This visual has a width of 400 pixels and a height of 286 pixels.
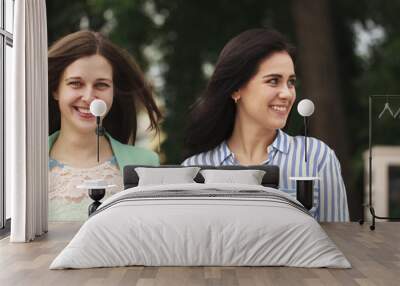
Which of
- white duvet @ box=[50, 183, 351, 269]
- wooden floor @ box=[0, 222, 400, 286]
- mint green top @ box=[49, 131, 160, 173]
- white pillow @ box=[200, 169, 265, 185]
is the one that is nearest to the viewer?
wooden floor @ box=[0, 222, 400, 286]

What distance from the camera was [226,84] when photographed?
6.64 meters

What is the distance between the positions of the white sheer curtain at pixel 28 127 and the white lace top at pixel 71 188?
0.60 m

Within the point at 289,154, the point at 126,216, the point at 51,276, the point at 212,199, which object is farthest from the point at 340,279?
the point at 289,154

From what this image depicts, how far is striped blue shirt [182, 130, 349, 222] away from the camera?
653 cm

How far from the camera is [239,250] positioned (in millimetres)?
4297

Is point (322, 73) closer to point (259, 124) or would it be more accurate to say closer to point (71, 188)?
point (259, 124)

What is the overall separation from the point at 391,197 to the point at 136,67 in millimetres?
3396

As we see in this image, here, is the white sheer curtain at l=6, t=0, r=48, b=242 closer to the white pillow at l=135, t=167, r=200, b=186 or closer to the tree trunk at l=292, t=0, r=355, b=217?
the white pillow at l=135, t=167, r=200, b=186

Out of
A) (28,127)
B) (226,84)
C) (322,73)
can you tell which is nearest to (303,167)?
(226,84)

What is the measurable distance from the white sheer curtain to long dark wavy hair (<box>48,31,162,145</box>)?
59 cm

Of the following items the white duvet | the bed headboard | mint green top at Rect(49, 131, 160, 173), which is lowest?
the white duvet

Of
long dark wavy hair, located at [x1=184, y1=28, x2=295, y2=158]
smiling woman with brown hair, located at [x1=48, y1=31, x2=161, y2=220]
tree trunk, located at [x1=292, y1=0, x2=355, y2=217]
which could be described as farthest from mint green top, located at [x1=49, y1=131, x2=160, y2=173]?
tree trunk, located at [x1=292, y1=0, x2=355, y2=217]

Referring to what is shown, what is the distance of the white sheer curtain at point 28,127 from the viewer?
5473 mm

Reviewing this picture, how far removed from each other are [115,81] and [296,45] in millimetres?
1993
